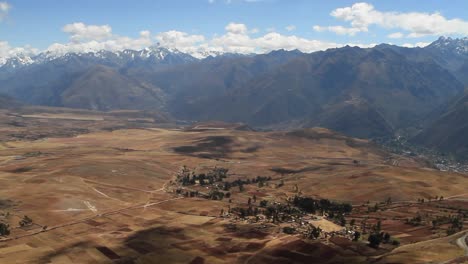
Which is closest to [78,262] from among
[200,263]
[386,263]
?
[200,263]

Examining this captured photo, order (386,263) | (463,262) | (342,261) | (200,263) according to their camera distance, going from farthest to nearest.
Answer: (200,263)
(342,261)
(386,263)
(463,262)

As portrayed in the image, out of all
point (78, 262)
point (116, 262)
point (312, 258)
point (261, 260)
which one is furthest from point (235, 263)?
point (78, 262)

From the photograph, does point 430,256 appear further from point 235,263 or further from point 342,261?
point 235,263

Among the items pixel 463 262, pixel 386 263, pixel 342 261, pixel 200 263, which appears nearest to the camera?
pixel 463 262

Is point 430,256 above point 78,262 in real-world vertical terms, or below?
above

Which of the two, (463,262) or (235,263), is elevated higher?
(463,262)

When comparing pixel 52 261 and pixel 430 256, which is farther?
pixel 52 261

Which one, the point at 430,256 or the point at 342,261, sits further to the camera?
the point at 342,261

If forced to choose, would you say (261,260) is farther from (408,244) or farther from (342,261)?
(408,244)
